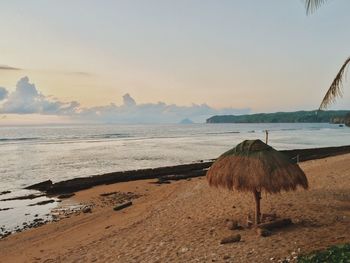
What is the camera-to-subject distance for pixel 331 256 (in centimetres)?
696

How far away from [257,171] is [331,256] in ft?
9.69

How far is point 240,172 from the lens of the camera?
31.8 ft

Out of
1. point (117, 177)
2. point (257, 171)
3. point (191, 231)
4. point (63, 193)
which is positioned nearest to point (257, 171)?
point (257, 171)

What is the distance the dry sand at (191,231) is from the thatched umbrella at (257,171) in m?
1.22

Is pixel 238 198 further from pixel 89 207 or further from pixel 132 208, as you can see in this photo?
pixel 89 207

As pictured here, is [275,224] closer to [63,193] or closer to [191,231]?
[191,231]

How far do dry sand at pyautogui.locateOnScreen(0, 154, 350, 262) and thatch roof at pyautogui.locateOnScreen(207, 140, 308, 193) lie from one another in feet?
4.02

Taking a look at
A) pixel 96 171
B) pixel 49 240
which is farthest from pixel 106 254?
pixel 96 171

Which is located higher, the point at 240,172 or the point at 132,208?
the point at 240,172

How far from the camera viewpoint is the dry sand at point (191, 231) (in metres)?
8.71

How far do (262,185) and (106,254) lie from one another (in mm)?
4404

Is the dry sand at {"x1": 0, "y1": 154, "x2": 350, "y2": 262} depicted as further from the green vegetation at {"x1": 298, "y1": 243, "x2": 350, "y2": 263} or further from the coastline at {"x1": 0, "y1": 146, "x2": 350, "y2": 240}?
the coastline at {"x1": 0, "y1": 146, "x2": 350, "y2": 240}

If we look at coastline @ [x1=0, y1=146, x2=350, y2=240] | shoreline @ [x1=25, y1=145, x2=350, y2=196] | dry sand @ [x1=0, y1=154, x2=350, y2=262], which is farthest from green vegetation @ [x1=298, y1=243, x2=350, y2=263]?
shoreline @ [x1=25, y1=145, x2=350, y2=196]

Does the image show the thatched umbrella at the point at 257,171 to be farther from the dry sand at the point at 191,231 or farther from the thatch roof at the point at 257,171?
the dry sand at the point at 191,231
